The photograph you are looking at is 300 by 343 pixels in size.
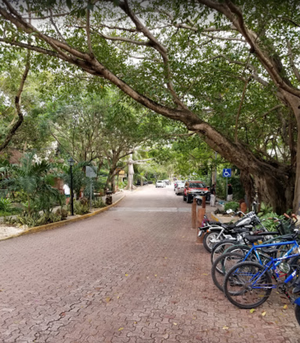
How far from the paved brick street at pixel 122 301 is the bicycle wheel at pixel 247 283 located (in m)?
0.14

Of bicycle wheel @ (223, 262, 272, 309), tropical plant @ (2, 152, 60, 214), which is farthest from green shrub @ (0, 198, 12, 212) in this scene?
bicycle wheel @ (223, 262, 272, 309)

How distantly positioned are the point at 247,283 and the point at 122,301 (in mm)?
1975

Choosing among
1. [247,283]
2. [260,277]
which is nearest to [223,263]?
[247,283]

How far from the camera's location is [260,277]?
4273mm

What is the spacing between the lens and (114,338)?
139 inches

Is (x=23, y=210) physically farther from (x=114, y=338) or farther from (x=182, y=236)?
(x=114, y=338)

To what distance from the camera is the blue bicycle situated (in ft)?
14.0

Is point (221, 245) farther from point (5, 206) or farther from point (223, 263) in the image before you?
point (5, 206)

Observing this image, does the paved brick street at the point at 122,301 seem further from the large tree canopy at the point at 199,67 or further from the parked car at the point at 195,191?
the parked car at the point at 195,191

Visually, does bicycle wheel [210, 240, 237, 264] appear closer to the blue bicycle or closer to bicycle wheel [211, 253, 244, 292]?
bicycle wheel [211, 253, 244, 292]

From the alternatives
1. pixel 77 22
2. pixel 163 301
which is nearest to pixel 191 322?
pixel 163 301

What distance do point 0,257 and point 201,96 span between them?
31.8 ft

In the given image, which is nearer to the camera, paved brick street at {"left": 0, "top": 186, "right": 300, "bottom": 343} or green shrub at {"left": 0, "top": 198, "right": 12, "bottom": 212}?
paved brick street at {"left": 0, "top": 186, "right": 300, "bottom": 343}

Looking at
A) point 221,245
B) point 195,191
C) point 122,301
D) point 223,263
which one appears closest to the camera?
point 122,301
